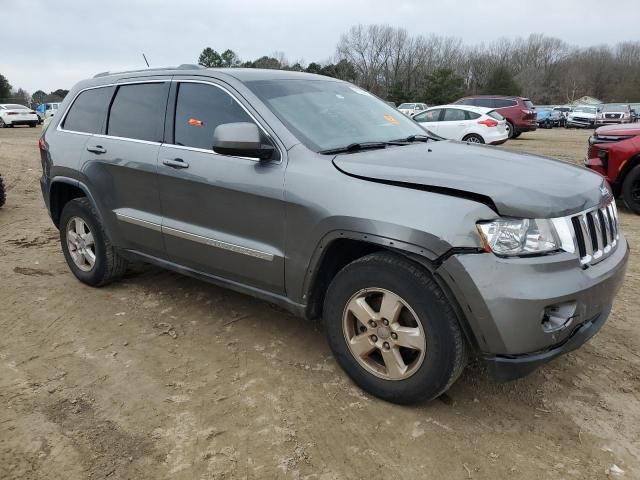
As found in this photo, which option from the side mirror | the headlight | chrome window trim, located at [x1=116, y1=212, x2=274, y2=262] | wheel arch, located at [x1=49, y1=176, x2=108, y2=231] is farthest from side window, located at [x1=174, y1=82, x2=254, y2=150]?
the headlight

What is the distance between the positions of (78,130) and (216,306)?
1.95m

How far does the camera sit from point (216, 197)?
342 cm

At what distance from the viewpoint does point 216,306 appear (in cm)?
430

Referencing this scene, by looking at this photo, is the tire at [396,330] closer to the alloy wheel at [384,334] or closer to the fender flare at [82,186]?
the alloy wheel at [384,334]

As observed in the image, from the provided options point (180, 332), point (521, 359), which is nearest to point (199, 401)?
point (180, 332)

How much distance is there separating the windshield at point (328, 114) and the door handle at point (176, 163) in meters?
0.67

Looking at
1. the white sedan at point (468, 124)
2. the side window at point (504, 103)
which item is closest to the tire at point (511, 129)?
the side window at point (504, 103)

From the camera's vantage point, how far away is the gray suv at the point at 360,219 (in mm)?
2482

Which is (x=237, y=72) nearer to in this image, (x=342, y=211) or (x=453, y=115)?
(x=342, y=211)

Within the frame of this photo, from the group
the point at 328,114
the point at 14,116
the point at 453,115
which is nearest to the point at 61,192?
the point at 328,114

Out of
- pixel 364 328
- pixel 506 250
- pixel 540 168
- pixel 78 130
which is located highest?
pixel 78 130

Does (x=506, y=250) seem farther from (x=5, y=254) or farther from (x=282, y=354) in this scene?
(x=5, y=254)

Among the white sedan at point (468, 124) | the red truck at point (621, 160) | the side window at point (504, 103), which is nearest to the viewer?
the red truck at point (621, 160)

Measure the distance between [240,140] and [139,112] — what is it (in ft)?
4.79
